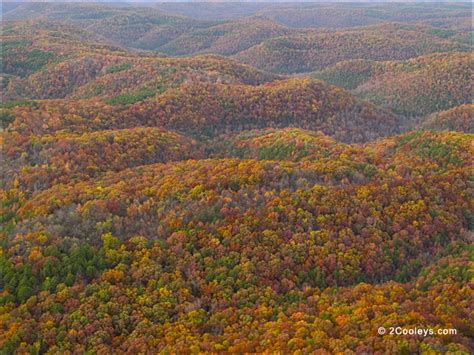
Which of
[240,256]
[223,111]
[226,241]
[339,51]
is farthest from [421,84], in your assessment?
[240,256]

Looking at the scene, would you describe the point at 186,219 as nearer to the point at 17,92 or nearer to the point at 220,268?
the point at 220,268

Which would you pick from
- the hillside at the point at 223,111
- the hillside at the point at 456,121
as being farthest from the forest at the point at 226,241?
the hillside at the point at 456,121

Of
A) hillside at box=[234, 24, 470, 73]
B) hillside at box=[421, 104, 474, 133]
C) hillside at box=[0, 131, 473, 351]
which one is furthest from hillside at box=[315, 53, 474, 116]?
hillside at box=[0, 131, 473, 351]

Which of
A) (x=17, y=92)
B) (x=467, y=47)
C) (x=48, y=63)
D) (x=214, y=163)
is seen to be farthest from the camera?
(x=467, y=47)

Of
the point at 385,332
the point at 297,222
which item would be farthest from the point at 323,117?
the point at 385,332

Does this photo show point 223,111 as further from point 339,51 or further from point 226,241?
point 339,51

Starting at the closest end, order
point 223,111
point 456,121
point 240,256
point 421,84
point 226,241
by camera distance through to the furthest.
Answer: point 240,256 → point 226,241 → point 223,111 → point 456,121 → point 421,84

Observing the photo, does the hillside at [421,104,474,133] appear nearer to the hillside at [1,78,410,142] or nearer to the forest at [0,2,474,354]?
the hillside at [1,78,410,142]

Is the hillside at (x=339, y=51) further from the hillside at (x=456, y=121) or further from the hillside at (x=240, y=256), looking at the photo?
the hillside at (x=240, y=256)
